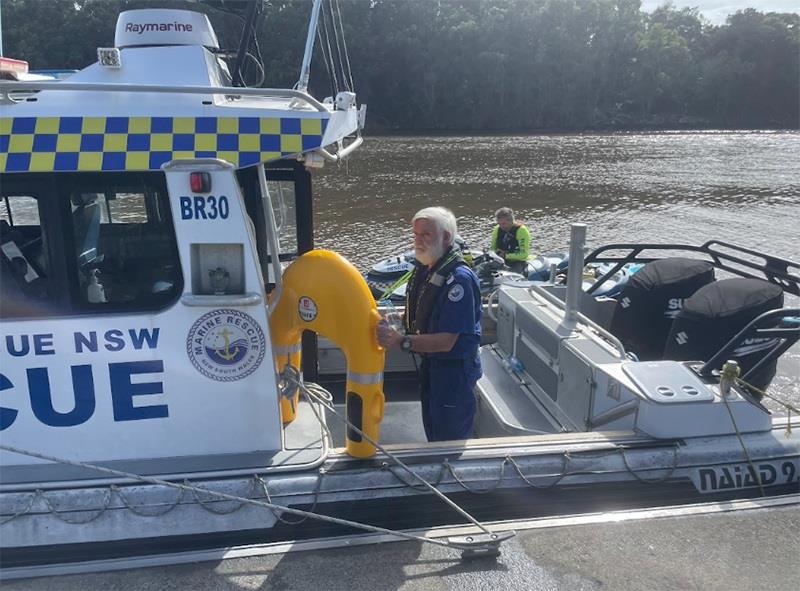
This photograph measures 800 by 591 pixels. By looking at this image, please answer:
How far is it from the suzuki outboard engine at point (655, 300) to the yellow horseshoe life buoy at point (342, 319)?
101 inches

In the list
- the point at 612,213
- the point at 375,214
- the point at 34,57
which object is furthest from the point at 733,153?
the point at 34,57

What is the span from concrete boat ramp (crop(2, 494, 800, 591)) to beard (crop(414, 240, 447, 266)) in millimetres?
1156

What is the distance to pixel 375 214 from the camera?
1981 cm

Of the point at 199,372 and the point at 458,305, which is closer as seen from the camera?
the point at 199,372

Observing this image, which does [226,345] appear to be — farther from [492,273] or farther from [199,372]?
[492,273]

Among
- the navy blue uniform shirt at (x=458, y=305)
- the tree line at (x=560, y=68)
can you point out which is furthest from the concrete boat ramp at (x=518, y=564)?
the tree line at (x=560, y=68)

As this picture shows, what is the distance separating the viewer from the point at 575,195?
2336 centimetres

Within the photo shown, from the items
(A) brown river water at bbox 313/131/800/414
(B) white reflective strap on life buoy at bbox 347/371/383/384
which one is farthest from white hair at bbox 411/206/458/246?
(A) brown river water at bbox 313/131/800/414

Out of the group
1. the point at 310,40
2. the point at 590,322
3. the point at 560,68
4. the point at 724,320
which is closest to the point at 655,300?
the point at 724,320

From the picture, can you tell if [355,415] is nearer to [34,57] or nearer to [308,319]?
[308,319]

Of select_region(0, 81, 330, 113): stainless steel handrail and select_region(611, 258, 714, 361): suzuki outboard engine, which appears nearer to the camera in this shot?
select_region(0, 81, 330, 113): stainless steel handrail

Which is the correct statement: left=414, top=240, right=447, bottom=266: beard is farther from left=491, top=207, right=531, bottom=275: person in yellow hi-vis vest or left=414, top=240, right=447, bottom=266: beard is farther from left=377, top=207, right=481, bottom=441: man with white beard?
left=491, top=207, right=531, bottom=275: person in yellow hi-vis vest

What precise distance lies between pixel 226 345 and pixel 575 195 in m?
22.1

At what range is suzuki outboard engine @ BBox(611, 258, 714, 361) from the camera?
455 centimetres
